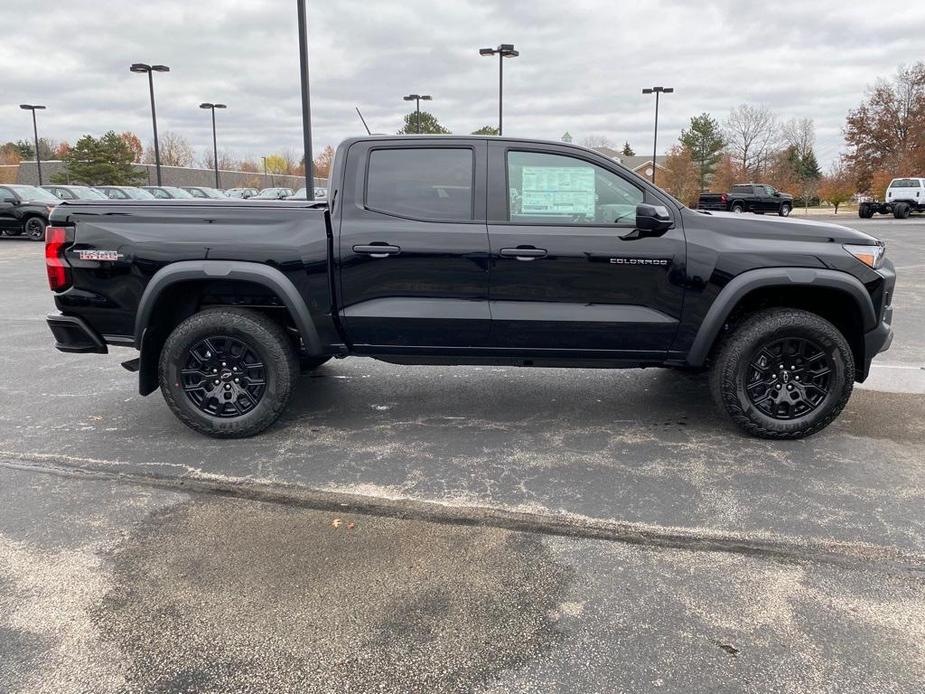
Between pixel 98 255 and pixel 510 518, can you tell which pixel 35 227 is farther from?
pixel 510 518

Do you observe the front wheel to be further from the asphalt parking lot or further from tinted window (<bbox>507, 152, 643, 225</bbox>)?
tinted window (<bbox>507, 152, 643, 225</bbox>)

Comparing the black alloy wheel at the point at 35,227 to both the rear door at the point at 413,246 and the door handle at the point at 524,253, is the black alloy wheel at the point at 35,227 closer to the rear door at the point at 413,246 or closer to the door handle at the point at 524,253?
the rear door at the point at 413,246

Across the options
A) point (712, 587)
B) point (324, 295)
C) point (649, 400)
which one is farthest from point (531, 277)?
point (712, 587)

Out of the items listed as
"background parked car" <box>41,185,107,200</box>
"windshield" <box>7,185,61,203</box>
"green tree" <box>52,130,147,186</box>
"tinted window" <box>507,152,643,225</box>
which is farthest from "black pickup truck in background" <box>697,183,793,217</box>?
"green tree" <box>52,130,147,186</box>

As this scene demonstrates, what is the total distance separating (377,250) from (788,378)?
8.85 feet

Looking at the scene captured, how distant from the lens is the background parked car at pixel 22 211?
20734 millimetres

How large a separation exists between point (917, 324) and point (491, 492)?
6884 mm

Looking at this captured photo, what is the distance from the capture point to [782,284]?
421 cm

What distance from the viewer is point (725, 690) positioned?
7.45ft

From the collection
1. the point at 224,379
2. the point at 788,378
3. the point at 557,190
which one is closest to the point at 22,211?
the point at 224,379

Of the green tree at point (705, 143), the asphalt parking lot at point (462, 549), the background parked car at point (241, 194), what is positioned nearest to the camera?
the asphalt parking lot at point (462, 549)

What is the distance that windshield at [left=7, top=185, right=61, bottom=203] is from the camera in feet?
69.2

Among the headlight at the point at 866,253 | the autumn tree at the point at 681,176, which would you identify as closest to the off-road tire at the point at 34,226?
the headlight at the point at 866,253

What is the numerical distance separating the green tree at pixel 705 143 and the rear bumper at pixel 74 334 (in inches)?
2436
